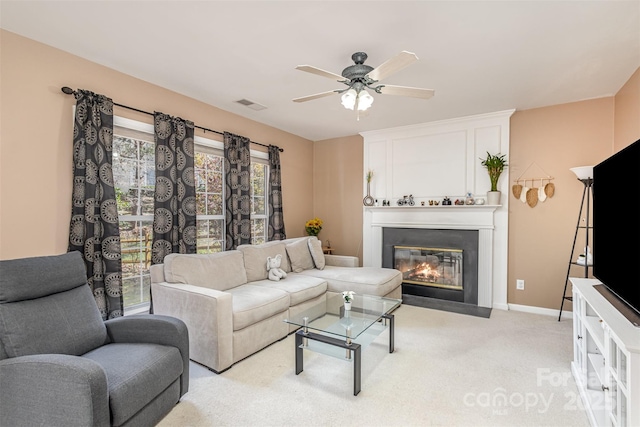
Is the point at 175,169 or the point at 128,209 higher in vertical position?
the point at 175,169

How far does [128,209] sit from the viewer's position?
3115 mm

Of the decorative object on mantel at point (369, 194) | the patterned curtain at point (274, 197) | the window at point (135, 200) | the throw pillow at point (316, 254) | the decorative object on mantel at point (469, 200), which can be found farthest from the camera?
the decorative object on mantel at point (369, 194)

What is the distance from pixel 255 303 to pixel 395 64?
2.28m

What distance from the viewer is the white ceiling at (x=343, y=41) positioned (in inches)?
80.9

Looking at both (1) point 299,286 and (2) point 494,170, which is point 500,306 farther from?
(1) point 299,286

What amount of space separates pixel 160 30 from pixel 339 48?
1374 millimetres

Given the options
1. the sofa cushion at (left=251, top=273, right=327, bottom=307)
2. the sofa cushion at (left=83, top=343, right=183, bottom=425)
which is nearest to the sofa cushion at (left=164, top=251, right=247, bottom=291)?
the sofa cushion at (left=251, top=273, right=327, bottom=307)

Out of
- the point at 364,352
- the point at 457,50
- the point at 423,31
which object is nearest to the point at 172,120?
the point at 423,31

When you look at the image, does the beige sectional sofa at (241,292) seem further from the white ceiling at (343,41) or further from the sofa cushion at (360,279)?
the white ceiling at (343,41)

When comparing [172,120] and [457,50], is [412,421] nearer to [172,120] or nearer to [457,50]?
[457,50]

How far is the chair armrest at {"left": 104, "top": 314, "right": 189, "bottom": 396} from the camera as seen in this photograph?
79.2 inches

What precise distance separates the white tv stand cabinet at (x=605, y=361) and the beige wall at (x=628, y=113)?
1710 millimetres

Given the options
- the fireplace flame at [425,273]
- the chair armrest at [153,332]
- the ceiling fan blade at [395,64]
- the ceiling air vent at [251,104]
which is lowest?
the fireplace flame at [425,273]

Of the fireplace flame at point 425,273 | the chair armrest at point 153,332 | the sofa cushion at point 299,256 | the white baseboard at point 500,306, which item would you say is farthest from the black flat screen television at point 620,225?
the sofa cushion at point 299,256
